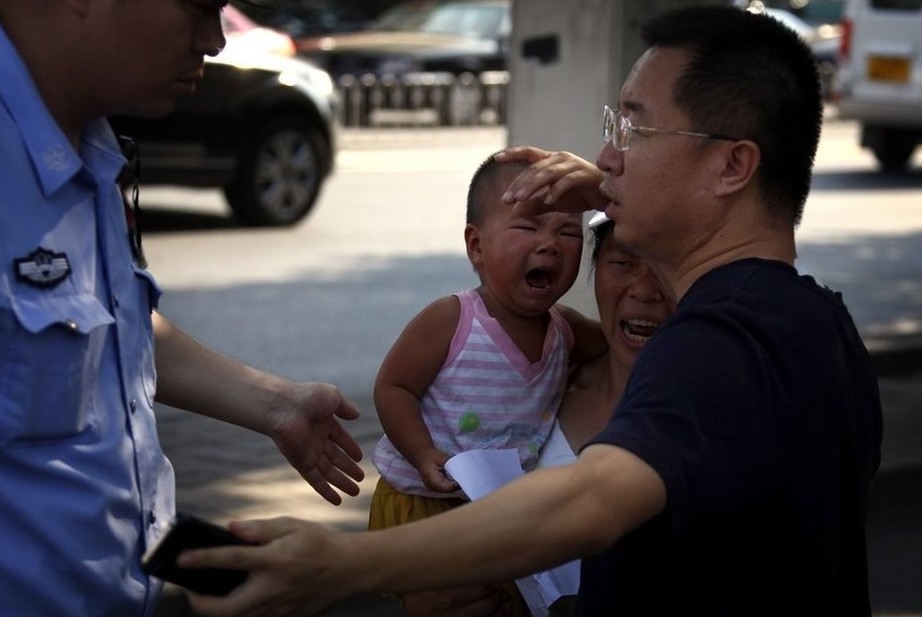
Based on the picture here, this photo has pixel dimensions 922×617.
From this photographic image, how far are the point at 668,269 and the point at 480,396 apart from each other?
2.06 feet

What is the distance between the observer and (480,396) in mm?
3023

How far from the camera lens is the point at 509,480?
286 centimetres

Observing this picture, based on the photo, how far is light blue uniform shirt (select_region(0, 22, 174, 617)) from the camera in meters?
2.20

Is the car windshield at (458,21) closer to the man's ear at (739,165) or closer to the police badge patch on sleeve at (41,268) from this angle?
the man's ear at (739,165)

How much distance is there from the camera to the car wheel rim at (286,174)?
43.1ft

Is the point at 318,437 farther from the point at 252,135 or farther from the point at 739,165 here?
the point at 252,135

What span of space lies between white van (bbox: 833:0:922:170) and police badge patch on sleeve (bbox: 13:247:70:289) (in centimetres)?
1600

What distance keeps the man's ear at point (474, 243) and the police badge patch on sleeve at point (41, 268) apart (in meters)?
1.01

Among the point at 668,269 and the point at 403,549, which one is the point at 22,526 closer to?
the point at 403,549

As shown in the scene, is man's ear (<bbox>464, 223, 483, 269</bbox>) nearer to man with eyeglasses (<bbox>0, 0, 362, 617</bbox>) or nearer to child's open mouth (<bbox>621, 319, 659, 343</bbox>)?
child's open mouth (<bbox>621, 319, 659, 343</bbox>)

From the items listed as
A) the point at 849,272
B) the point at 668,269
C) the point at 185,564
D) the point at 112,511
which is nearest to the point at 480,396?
the point at 668,269

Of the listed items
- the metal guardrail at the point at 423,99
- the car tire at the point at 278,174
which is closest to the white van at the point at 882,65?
the metal guardrail at the point at 423,99

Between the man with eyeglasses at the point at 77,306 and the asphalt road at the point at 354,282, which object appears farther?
the asphalt road at the point at 354,282

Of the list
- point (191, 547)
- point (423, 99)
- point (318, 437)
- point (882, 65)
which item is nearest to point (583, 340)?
point (318, 437)
